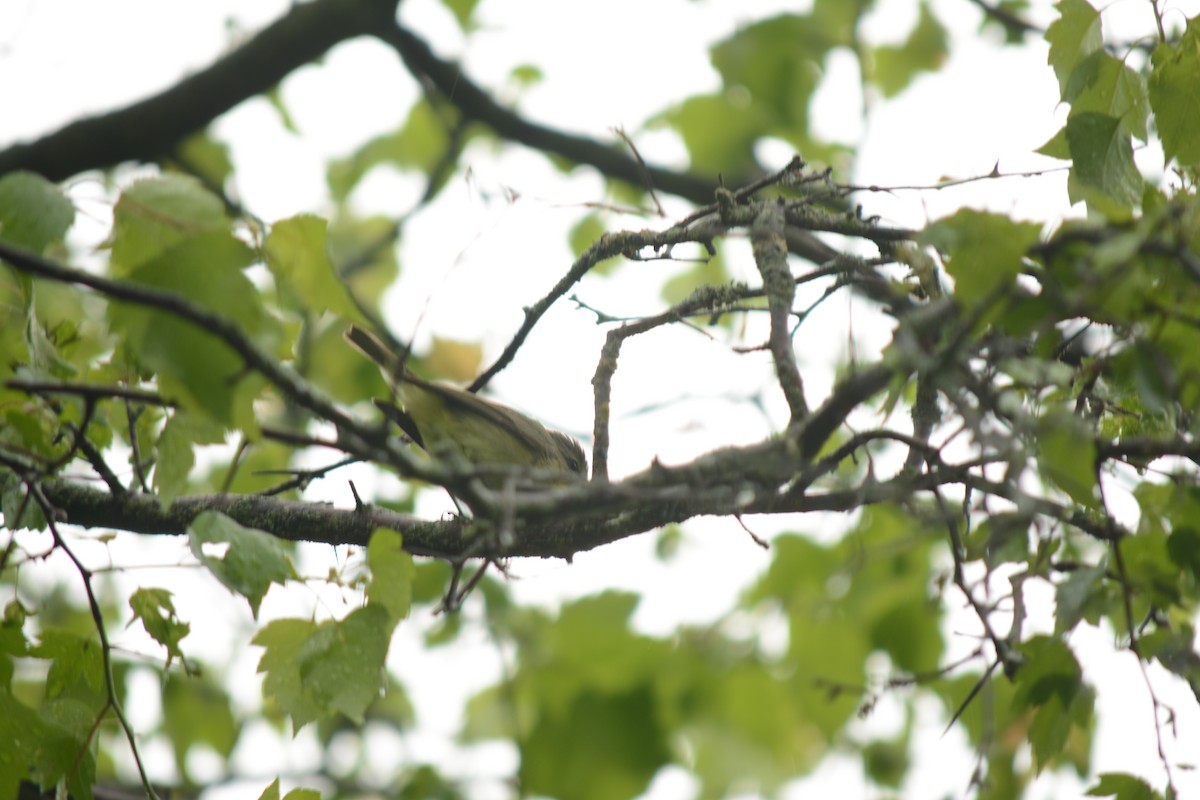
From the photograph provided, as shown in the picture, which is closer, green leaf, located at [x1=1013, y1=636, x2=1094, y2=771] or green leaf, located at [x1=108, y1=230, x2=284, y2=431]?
green leaf, located at [x1=108, y1=230, x2=284, y2=431]

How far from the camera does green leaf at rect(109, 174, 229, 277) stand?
2.05 meters

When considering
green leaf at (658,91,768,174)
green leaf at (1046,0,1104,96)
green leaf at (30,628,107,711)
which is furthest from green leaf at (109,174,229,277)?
green leaf at (658,91,768,174)

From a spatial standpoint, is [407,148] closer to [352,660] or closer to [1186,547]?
[352,660]

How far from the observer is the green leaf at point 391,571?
2.05 m

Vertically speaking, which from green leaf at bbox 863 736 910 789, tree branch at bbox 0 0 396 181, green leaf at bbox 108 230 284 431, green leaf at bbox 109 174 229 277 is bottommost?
green leaf at bbox 108 230 284 431

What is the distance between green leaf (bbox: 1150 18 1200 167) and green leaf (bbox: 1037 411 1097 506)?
80 cm

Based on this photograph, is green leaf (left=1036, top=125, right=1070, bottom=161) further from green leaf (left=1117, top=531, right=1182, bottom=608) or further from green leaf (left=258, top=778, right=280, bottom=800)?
green leaf (left=258, top=778, right=280, bottom=800)

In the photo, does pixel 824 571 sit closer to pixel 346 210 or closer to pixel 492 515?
pixel 492 515

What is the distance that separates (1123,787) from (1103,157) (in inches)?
51.0

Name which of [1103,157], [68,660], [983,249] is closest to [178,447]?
[68,660]

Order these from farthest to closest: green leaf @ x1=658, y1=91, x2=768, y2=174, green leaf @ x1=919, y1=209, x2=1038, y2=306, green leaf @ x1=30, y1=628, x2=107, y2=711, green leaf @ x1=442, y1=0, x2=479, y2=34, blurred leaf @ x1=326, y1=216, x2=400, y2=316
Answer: blurred leaf @ x1=326, y1=216, x2=400, y2=316, green leaf @ x1=658, y1=91, x2=768, y2=174, green leaf @ x1=442, y1=0, x2=479, y2=34, green leaf @ x1=30, y1=628, x2=107, y2=711, green leaf @ x1=919, y1=209, x2=1038, y2=306

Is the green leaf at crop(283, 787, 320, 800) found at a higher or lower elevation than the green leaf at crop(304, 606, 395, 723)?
lower

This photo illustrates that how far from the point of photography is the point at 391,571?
2.07 meters

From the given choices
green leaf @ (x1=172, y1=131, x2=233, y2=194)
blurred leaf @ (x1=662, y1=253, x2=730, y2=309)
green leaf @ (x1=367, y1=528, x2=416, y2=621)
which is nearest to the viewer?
green leaf @ (x1=367, y1=528, x2=416, y2=621)
